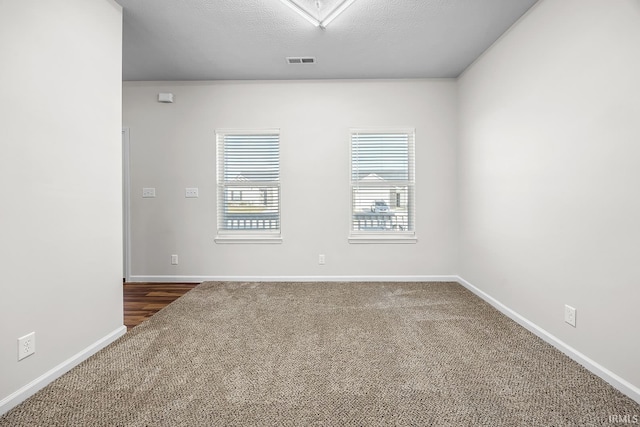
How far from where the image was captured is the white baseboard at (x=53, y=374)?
156 centimetres

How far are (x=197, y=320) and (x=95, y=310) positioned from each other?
2.69 ft

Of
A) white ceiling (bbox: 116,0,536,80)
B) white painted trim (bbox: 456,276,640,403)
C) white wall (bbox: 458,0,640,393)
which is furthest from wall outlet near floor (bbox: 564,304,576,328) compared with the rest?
white ceiling (bbox: 116,0,536,80)

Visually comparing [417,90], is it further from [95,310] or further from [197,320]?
[95,310]

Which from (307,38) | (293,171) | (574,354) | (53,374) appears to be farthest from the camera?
(293,171)

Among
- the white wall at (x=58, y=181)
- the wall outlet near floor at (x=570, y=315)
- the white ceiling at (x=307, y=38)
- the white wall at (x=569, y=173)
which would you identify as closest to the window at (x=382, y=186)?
the white ceiling at (x=307, y=38)

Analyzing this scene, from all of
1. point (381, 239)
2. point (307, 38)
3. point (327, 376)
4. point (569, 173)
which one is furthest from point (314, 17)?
point (327, 376)

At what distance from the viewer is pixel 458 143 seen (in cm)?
397

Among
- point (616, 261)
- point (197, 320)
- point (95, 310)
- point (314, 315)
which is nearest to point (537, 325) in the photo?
point (616, 261)

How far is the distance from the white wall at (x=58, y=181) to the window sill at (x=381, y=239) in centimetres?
267

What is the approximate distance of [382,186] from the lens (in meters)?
4.08

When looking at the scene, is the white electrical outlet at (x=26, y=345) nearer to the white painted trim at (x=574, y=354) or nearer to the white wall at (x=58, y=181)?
the white wall at (x=58, y=181)

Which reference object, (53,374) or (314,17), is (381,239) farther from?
(53,374)

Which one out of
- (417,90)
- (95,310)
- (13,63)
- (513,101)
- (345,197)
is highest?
(417,90)

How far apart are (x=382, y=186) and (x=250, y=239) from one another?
1.94m
